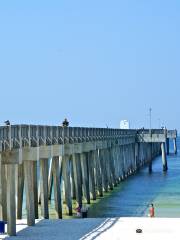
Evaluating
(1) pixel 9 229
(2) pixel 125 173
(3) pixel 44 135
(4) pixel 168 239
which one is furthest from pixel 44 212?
(2) pixel 125 173

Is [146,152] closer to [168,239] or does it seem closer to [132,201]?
[132,201]

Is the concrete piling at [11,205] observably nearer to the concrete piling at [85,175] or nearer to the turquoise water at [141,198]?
the turquoise water at [141,198]

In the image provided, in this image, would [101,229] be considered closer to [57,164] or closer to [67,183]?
[57,164]

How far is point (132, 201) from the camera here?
44406 mm

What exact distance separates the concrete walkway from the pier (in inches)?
30.3

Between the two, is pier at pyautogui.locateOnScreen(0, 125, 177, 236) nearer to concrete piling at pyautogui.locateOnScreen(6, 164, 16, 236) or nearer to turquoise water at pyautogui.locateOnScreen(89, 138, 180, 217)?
concrete piling at pyautogui.locateOnScreen(6, 164, 16, 236)

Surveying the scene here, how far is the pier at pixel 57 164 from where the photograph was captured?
2520 centimetres

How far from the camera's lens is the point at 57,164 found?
33969mm

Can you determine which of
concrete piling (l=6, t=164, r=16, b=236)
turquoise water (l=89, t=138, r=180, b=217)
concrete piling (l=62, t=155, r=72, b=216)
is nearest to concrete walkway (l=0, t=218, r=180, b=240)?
concrete piling (l=6, t=164, r=16, b=236)

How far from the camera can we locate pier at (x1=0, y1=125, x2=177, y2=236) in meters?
25.2

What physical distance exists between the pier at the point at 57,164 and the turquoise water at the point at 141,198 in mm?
1009

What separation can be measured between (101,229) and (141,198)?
20202mm

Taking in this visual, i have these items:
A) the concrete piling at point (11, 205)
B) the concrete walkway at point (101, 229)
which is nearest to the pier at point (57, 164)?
the concrete piling at point (11, 205)

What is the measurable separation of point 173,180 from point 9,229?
132 feet
